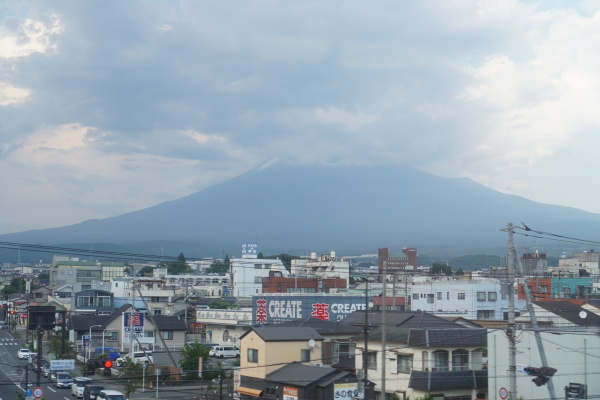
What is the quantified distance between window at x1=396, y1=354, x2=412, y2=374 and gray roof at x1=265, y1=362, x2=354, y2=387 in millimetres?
1660

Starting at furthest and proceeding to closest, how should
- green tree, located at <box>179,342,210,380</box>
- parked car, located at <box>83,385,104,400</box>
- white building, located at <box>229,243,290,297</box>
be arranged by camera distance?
white building, located at <box>229,243,290,297</box>
green tree, located at <box>179,342,210,380</box>
parked car, located at <box>83,385,104,400</box>

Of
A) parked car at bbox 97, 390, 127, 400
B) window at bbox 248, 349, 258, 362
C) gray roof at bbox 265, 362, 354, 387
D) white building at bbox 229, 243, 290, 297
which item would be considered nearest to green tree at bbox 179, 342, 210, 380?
parked car at bbox 97, 390, 127, 400

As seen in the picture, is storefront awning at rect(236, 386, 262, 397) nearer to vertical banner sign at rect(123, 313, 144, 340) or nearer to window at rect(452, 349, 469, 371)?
window at rect(452, 349, 469, 371)

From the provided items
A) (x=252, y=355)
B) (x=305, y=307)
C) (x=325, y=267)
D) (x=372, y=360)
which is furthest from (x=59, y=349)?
(x=325, y=267)

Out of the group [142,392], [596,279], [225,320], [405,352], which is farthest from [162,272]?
[405,352]

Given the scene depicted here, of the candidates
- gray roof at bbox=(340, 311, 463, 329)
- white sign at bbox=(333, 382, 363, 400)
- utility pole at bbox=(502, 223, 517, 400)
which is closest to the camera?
utility pole at bbox=(502, 223, 517, 400)

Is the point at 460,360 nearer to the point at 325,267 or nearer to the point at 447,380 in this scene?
the point at 447,380

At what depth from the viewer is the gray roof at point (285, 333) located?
23.5 meters

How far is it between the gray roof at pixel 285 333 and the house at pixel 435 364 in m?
3.25

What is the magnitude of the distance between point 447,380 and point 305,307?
19927 millimetres

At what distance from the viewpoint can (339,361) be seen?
24.7m

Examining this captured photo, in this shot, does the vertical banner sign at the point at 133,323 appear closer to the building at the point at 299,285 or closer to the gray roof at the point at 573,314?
the gray roof at the point at 573,314

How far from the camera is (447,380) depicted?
2033 cm

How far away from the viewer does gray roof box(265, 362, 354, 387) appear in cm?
2012
